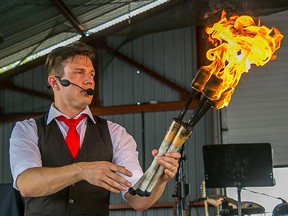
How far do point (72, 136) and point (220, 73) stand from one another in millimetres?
641

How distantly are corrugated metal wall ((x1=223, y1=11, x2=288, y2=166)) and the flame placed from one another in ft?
24.1

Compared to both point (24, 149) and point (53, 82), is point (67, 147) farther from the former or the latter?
point (53, 82)

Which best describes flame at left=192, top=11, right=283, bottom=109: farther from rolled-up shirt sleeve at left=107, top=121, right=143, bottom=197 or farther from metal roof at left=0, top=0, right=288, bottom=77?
metal roof at left=0, top=0, right=288, bottom=77

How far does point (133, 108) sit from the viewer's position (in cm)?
1145

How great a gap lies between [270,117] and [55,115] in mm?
8333

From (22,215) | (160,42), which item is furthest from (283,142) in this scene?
(22,215)

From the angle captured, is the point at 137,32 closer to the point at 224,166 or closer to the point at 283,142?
the point at 283,142

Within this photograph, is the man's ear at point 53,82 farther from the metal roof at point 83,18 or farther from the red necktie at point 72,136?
the metal roof at point 83,18

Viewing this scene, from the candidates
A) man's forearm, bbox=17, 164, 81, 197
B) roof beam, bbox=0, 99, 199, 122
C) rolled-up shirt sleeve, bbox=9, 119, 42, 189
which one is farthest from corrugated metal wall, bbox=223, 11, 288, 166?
man's forearm, bbox=17, 164, 81, 197

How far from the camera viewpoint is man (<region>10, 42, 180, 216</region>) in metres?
2.22

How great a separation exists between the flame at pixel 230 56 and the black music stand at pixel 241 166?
2730mm

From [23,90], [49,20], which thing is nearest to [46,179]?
[49,20]

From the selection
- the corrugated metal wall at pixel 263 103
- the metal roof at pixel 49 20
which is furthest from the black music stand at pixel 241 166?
the metal roof at pixel 49 20

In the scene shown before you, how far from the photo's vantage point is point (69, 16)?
34.9ft
